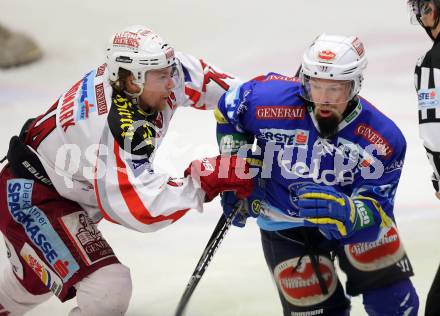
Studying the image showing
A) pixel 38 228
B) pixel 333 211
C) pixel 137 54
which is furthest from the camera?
pixel 38 228

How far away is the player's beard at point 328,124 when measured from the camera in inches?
97.7

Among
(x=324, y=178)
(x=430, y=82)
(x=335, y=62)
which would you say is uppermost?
(x=335, y=62)

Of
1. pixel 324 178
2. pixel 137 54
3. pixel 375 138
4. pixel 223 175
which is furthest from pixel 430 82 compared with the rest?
pixel 137 54

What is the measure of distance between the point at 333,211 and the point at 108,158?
69cm

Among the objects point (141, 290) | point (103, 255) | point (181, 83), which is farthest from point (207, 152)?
point (103, 255)

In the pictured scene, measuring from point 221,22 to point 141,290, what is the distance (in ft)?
9.39

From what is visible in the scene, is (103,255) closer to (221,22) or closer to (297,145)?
(297,145)

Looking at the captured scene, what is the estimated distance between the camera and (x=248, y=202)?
108 inches

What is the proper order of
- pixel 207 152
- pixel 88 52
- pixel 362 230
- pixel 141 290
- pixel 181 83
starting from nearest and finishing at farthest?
pixel 362 230 → pixel 181 83 → pixel 141 290 → pixel 207 152 → pixel 88 52

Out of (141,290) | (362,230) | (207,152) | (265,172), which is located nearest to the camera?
(362,230)

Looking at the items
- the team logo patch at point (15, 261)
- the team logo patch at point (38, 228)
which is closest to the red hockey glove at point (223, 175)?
the team logo patch at point (38, 228)

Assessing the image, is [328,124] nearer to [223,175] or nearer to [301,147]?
[301,147]

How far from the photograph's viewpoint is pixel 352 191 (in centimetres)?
257

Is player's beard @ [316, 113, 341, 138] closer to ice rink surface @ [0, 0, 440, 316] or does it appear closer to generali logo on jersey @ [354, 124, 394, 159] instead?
generali logo on jersey @ [354, 124, 394, 159]
